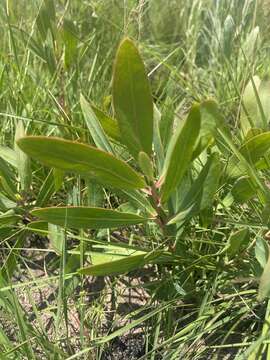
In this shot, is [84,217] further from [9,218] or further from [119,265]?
[9,218]

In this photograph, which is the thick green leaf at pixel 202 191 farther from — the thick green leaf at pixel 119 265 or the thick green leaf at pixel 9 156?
the thick green leaf at pixel 9 156

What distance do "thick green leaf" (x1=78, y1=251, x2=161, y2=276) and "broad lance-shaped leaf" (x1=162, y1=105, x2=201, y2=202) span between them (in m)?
0.10

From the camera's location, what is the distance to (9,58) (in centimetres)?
134

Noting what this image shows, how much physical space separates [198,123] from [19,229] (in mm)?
452

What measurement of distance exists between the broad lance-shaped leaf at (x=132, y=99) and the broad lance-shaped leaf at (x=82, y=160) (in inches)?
2.1

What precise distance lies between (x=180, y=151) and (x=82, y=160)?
14 cm

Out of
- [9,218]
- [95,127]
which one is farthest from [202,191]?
[9,218]

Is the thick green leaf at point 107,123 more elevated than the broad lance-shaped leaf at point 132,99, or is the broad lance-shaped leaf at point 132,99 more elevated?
the broad lance-shaped leaf at point 132,99

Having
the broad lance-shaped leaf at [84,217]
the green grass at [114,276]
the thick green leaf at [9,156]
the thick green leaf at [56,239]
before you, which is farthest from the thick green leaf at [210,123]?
the thick green leaf at [9,156]

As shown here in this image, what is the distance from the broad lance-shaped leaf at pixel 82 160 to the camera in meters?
0.70

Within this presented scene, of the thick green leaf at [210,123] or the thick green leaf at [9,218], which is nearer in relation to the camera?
the thick green leaf at [210,123]

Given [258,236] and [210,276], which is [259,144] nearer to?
[258,236]

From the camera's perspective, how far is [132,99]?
746 mm

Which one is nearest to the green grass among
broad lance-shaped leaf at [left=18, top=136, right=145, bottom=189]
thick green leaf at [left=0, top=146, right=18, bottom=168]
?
thick green leaf at [left=0, top=146, right=18, bottom=168]
